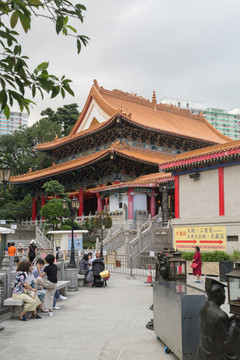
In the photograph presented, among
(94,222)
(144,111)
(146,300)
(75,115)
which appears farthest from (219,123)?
(146,300)

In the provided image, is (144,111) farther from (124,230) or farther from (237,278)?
(237,278)

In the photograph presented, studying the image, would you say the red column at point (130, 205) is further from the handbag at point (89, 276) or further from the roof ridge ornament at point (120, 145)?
the handbag at point (89, 276)

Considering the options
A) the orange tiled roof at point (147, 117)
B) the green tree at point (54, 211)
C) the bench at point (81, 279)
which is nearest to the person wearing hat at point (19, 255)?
the bench at point (81, 279)

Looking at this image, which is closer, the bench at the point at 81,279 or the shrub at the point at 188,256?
the bench at the point at 81,279

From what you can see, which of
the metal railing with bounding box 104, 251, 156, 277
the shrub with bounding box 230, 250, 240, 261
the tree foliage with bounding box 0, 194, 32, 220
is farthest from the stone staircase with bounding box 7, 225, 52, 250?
the shrub with bounding box 230, 250, 240, 261

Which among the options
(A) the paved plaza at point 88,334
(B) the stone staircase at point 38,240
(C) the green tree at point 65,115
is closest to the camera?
(A) the paved plaza at point 88,334

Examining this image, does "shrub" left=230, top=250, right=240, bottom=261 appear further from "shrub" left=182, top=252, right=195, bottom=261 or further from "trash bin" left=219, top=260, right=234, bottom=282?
"shrub" left=182, top=252, right=195, bottom=261

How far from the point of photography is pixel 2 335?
751 centimetres

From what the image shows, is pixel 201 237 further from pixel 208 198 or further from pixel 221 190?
pixel 221 190

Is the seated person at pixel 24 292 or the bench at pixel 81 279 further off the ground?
the seated person at pixel 24 292

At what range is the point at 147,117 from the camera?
132ft

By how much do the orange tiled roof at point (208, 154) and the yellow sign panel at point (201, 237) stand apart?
3252 mm

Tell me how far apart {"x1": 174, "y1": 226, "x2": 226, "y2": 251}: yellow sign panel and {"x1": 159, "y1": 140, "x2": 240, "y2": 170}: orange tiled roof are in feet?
10.7

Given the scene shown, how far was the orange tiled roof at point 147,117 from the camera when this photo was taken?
38281 mm
